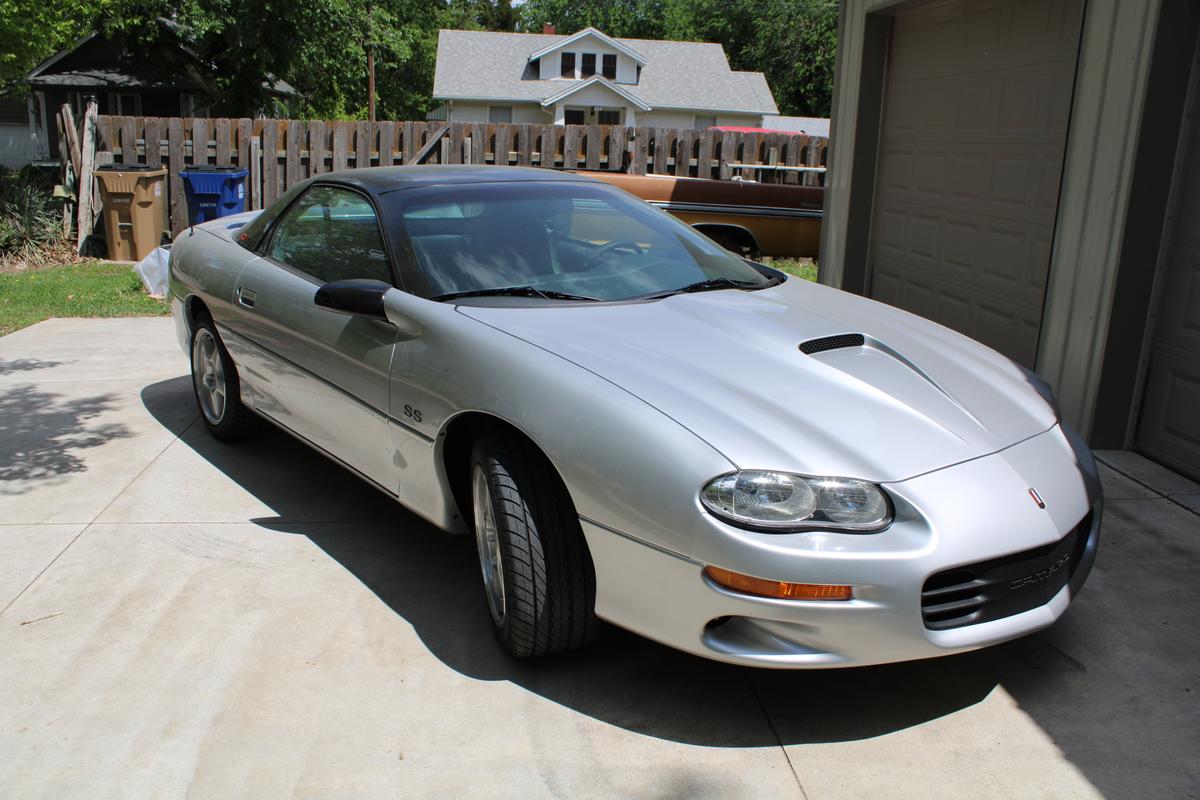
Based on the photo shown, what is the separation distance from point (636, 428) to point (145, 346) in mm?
6120

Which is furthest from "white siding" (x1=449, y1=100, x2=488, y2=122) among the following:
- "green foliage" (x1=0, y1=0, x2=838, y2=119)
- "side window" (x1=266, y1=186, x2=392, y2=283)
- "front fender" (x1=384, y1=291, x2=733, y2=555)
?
"front fender" (x1=384, y1=291, x2=733, y2=555)

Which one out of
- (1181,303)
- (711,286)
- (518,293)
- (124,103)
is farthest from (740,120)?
(518,293)

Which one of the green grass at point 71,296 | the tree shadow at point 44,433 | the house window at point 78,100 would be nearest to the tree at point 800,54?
the house window at point 78,100

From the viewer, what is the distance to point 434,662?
3340mm

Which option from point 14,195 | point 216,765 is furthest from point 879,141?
point 14,195

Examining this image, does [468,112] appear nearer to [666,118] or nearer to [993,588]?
[666,118]

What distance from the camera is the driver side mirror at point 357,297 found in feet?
12.0

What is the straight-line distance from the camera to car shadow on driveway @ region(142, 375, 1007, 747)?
300 cm

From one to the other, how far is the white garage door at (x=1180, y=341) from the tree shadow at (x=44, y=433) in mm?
5357

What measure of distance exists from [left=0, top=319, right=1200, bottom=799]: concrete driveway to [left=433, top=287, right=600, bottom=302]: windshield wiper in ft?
3.63

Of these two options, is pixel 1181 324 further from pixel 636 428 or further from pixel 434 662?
pixel 434 662

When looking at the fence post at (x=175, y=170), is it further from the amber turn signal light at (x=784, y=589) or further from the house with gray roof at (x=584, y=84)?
the house with gray roof at (x=584, y=84)

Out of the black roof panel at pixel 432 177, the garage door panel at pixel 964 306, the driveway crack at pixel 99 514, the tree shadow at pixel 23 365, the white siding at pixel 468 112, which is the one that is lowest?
the driveway crack at pixel 99 514

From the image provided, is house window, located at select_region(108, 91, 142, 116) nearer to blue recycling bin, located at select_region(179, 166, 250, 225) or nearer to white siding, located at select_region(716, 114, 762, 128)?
white siding, located at select_region(716, 114, 762, 128)
